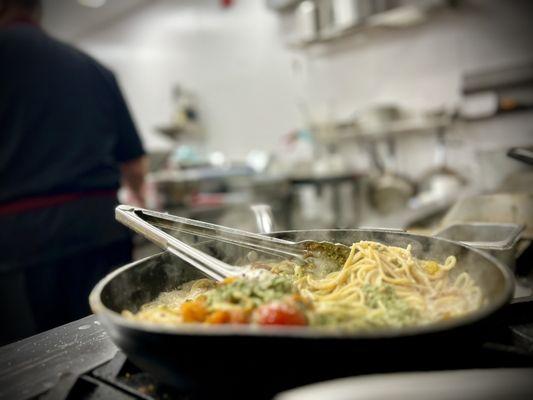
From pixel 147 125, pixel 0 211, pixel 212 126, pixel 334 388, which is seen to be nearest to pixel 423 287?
pixel 334 388

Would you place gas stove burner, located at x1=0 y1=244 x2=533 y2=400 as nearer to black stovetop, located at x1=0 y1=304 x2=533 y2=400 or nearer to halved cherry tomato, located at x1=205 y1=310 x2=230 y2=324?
black stovetop, located at x1=0 y1=304 x2=533 y2=400

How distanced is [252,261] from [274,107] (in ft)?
18.8

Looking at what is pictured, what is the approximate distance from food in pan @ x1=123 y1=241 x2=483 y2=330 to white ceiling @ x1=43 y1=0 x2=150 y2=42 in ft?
28.7

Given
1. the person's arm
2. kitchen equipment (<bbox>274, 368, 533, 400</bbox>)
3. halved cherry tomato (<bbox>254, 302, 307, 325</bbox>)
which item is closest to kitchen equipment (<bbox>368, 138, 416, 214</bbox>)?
the person's arm

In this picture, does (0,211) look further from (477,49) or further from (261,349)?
(477,49)

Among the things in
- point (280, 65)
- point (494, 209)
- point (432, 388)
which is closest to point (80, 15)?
point (280, 65)

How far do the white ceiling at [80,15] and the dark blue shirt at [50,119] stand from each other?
22.6ft

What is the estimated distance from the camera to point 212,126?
7852 mm

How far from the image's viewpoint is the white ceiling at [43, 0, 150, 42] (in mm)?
8062

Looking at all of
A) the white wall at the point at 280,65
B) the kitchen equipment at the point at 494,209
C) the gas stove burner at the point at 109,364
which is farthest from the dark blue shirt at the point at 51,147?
the white wall at the point at 280,65

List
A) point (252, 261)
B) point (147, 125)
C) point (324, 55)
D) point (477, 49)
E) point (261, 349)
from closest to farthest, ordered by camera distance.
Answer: point (261, 349) < point (252, 261) < point (477, 49) < point (324, 55) < point (147, 125)

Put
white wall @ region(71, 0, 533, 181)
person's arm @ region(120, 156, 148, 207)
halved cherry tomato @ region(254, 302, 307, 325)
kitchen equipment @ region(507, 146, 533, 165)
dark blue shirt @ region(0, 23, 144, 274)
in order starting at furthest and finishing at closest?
white wall @ region(71, 0, 533, 181)
person's arm @ region(120, 156, 148, 207)
dark blue shirt @ region(0, 23, 144, 274)
kitchen equipment @ region(507, 146, 533, 165)
halved cherry tomato @ region(254, 302, 307, 325)

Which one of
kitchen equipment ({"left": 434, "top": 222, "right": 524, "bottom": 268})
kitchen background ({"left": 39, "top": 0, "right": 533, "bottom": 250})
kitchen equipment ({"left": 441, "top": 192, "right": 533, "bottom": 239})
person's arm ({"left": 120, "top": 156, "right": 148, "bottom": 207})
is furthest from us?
kitchen background ({"left": 39, "top": 0, "right": 533, "bottom": 250})

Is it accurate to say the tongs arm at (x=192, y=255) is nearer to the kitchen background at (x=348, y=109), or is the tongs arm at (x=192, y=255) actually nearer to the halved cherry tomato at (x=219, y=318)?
the halved cherry tomato at (x=219, y=318)
